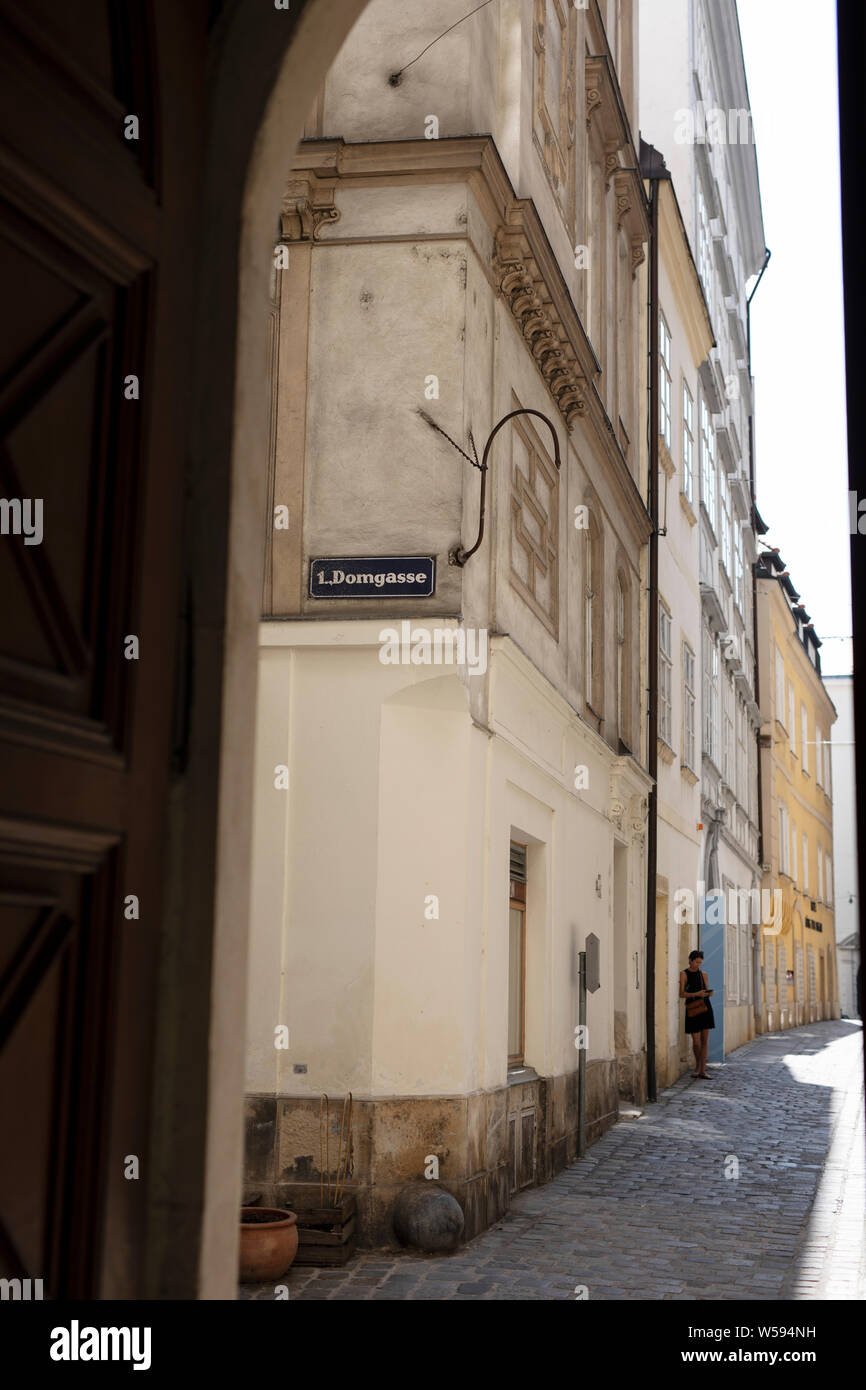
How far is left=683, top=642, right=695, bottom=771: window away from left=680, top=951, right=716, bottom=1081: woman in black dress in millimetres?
4164

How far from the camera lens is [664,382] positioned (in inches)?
926

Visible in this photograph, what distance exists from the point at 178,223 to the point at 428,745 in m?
7.27

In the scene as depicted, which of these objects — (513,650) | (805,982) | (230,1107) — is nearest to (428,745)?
(513,650)

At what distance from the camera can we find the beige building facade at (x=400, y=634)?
32.3 feet

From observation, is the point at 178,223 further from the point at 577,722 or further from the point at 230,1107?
the point at 577,722

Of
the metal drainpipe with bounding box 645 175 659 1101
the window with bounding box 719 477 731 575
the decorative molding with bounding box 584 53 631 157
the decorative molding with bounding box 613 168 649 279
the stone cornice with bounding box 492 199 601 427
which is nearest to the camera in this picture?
the stone cornice with bounding box 492 199 601 427

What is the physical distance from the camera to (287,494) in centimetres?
1059

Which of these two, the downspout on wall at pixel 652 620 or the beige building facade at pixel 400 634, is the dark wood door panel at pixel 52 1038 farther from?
the downspout on wall at pixel 652 620

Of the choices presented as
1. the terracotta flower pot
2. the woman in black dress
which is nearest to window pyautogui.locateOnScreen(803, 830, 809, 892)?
the woman in black dress

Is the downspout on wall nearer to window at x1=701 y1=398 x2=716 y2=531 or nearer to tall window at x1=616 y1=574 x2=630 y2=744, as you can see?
tall window at x1=616 y1=574 x2=630 y2=744

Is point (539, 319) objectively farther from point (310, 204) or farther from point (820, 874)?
point (820, 874)

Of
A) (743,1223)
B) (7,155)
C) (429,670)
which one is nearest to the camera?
(7,155)

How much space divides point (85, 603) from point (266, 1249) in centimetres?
637

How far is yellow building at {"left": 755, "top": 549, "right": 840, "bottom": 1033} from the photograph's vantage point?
44.2 metres
